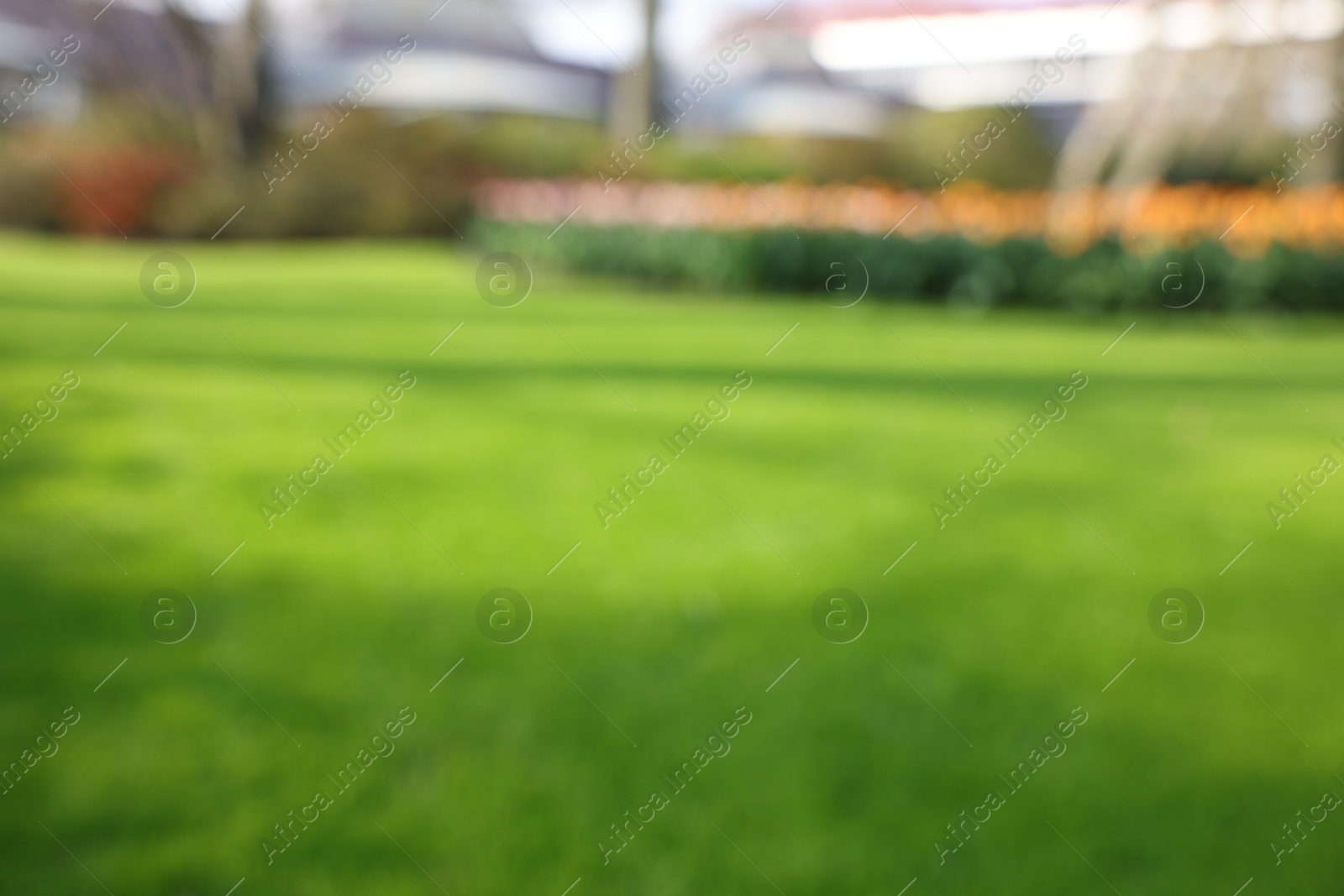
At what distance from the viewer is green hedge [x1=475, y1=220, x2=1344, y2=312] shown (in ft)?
41.8

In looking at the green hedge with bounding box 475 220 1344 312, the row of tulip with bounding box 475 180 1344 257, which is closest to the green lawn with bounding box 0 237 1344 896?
the green hedge with bounding box 475 220 1344 312

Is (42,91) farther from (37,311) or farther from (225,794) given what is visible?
(225,794)

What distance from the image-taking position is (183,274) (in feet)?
51.3

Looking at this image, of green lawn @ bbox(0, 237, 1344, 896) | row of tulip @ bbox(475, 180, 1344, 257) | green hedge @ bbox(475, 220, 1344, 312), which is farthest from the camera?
row of tulip @ bbox(475, 180, 1344, 257)

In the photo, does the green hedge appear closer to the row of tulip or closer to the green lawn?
the row of tulip

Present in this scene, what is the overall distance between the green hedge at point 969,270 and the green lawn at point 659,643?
5294 millimetres

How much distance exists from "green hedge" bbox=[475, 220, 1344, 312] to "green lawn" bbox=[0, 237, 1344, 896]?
17.4 ft

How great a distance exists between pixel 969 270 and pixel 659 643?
11.3 m

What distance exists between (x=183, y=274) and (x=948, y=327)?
1093 centimetres

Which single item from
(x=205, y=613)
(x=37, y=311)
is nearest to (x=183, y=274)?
(x=37, y=311)

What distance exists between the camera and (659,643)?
3727 millimetres

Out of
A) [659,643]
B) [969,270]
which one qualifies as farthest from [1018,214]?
[659,643]

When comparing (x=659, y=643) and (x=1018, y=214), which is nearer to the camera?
(x=659, y=643)

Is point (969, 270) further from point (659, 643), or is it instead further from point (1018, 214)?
point (659, 643)
